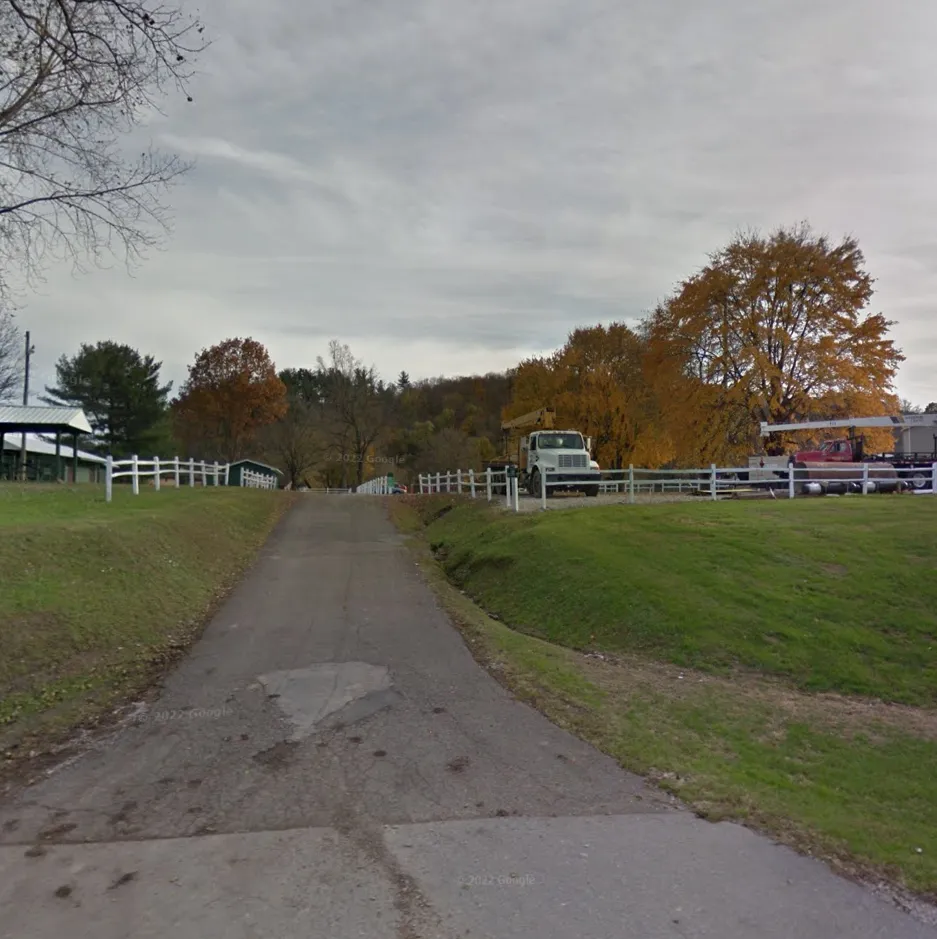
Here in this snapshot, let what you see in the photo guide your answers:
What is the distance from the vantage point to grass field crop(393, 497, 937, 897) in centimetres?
535

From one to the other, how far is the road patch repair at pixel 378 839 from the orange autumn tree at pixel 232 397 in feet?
207

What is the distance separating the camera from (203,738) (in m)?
6.10

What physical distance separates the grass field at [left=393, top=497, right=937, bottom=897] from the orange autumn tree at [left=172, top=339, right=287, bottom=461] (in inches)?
2136

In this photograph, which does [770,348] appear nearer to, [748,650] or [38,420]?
[748,650]

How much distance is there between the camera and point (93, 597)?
9961 millimetres

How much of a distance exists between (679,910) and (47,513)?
15115mm

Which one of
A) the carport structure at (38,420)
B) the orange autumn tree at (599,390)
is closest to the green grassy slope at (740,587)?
the carport structure at (38,420)

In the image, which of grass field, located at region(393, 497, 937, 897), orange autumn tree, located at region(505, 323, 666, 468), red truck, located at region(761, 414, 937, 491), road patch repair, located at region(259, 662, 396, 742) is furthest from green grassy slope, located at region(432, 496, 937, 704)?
orange autumn tree, located at region(505, 323, 666, 468)

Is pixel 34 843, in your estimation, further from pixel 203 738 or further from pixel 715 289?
pixel 715 289

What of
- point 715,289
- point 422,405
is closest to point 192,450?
point 422,405

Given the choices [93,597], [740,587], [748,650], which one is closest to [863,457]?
[740,587]

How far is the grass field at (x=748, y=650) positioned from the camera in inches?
211

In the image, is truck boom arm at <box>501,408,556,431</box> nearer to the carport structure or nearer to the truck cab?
the truck cab

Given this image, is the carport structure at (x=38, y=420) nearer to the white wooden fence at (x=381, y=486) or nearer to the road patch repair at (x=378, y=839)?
the white wooden fence at (x=381, y=486)
